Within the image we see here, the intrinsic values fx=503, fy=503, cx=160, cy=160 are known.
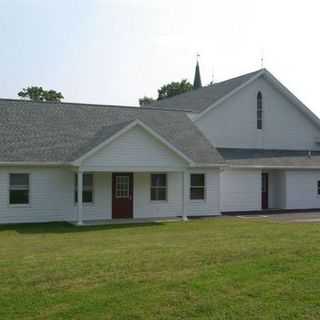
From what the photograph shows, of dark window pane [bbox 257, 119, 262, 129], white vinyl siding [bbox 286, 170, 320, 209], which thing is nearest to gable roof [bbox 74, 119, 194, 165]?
white vinyl siding [bbox 286, 170, 320, 209]

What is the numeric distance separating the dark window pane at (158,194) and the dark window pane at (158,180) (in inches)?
9.3

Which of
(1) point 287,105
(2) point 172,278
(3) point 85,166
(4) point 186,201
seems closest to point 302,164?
(1) point 287,105

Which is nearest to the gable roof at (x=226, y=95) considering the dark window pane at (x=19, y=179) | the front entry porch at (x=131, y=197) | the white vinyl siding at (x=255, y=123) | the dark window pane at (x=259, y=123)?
the white vinyl siding at (x=255, y=123)

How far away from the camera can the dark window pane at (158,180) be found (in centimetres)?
2383

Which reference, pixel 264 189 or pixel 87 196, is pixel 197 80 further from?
pixel 87 196

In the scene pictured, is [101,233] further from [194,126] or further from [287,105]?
[287,105]

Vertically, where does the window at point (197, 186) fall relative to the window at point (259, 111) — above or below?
below

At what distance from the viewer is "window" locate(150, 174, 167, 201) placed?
23.8m

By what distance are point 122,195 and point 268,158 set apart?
986 cm

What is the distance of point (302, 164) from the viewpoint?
2888 cm

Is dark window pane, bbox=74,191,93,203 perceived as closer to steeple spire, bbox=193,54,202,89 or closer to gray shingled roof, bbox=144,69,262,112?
gray shingled roof, bbox=144,69,262,112

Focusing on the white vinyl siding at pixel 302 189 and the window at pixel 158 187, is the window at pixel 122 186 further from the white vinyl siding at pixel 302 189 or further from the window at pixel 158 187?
the white vinyl siding at pixel 302 189

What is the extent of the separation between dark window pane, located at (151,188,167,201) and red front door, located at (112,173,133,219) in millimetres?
1144

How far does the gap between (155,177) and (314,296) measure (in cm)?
1659
